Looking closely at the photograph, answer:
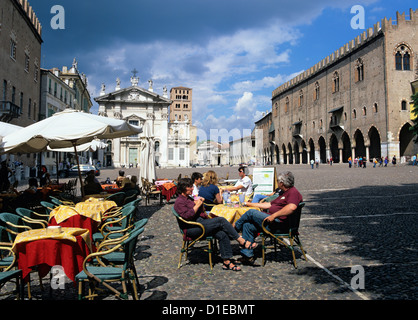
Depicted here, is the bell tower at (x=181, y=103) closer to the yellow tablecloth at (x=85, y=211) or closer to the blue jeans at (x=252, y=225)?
the yellow tablecloth at (x=85, y=211)

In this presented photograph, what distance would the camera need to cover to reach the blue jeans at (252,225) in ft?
15.4

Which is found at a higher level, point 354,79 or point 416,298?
point 354,79

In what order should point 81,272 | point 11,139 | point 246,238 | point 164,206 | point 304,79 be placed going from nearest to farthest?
1. point 81,272
2. point 246,238
3. point 11,139
4. point 164,206
5. point 304,79

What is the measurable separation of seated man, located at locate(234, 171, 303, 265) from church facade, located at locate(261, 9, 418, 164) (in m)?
34.2

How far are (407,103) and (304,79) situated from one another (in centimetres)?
2156

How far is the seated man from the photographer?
181 inches

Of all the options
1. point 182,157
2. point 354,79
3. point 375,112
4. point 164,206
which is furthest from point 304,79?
point 164,206

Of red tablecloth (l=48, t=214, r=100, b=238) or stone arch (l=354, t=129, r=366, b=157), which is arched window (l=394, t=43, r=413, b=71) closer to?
stone arch (l=354, t=129, r=366, b=157)

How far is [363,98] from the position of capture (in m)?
39.2

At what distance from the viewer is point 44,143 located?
908 cm

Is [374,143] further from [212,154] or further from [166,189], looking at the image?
[212,154]

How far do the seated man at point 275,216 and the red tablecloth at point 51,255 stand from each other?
229cm

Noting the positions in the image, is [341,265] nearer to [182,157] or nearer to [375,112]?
[375,112]

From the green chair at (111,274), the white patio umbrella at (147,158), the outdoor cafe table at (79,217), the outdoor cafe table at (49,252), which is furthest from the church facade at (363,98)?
the outdoor cafe table at (49,252)
